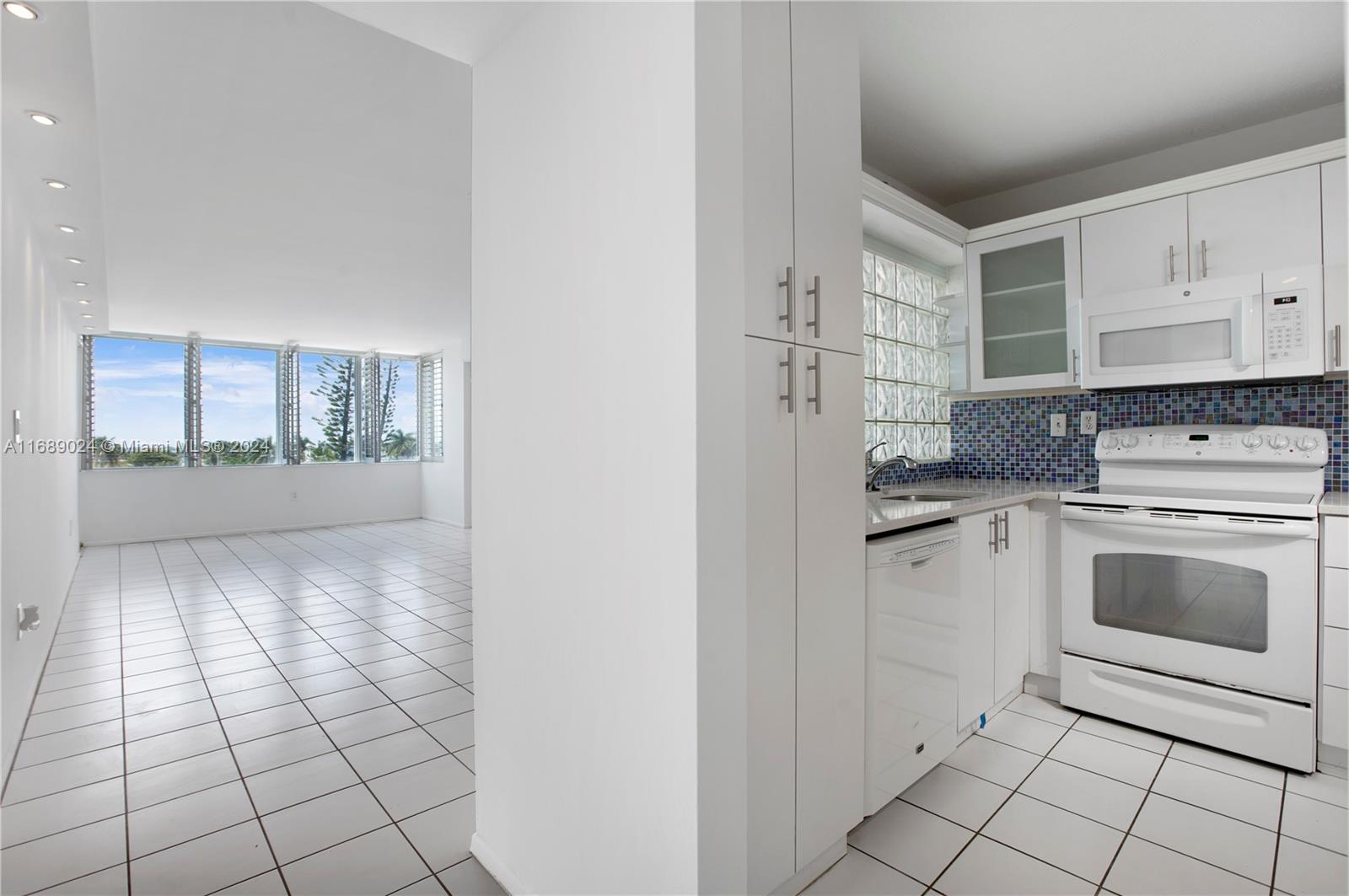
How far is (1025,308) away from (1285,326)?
1007 millimetres

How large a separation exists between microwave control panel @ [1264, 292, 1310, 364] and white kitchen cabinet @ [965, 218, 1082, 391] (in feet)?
2.19

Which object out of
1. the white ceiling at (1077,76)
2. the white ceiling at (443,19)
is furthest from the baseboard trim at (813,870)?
the white ceiling at (1077,76)

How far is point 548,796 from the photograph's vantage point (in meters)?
1.52

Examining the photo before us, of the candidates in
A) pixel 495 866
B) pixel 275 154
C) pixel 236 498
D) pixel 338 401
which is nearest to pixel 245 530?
pixel 236 498

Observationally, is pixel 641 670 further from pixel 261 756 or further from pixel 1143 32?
pixel 1143 32

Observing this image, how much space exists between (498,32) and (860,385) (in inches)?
50.9

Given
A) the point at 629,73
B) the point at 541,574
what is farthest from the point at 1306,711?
the point at 629,73

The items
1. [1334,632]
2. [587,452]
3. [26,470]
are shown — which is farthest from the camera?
[26,470]

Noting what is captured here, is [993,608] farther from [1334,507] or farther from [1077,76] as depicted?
[1077,76]

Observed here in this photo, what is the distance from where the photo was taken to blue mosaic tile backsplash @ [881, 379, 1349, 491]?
270cm

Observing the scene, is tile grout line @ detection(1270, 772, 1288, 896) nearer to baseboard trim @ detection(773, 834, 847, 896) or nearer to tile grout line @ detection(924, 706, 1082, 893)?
tile grout line @ detection(924, 706, 1082, 893)

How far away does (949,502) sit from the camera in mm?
2348

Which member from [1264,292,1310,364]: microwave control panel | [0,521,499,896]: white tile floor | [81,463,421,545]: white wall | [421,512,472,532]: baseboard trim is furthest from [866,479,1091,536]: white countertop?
[81,463,421,545]: white wall

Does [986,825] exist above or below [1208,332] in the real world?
below
